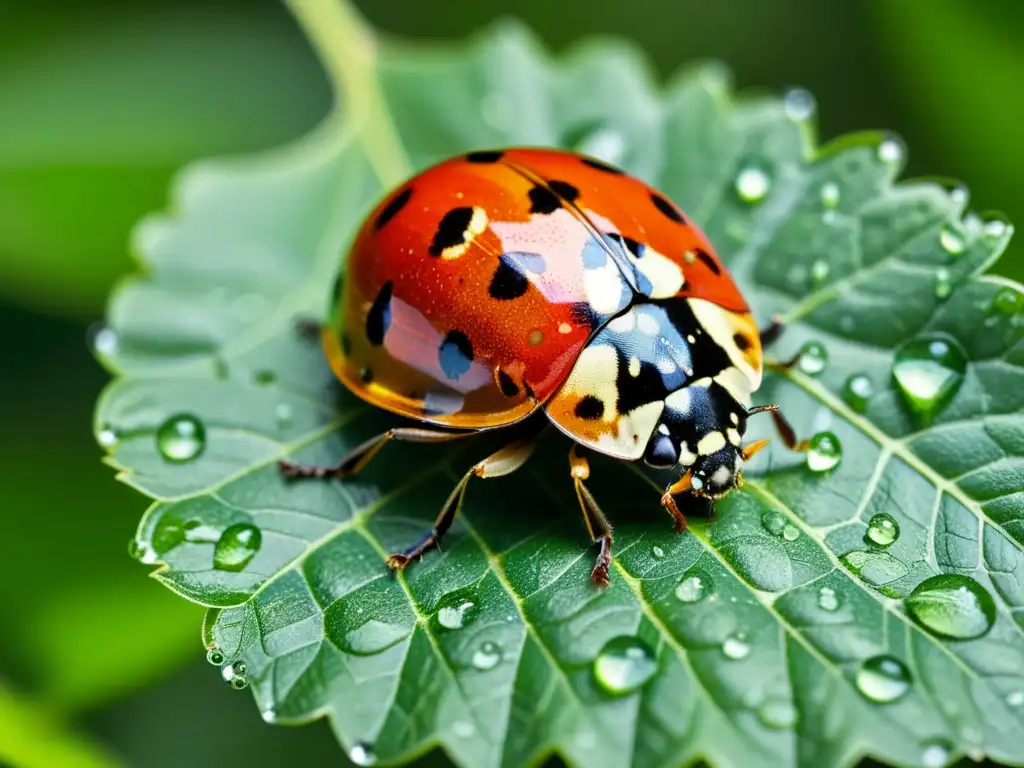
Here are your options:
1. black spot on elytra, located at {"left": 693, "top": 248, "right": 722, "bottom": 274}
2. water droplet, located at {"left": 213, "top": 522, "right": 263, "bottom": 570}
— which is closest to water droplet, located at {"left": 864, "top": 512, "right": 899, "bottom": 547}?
black spot on elytra, located at {"left": 693, "top": 248, "right": 722, "bottom": 274}

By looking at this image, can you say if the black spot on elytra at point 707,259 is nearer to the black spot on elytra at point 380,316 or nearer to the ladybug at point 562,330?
the ladybug at point 562,330

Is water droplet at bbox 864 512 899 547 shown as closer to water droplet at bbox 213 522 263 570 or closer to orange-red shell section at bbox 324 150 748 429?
orange-red shell section at bbox 324 150 748 429

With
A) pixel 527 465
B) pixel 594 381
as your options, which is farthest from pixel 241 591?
pixel 594 381

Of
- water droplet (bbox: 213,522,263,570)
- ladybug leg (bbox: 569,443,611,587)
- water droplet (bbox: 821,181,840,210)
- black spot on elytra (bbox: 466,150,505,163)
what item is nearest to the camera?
ladybug leg (bbox: 569,443,611,587)

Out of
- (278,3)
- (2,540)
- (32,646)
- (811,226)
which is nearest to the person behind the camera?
(811,226)

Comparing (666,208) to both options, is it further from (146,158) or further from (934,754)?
(146,158)

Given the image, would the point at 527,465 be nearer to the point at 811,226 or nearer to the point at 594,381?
the point at 594,381
